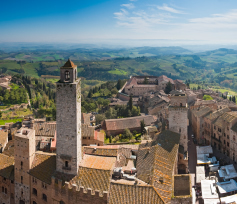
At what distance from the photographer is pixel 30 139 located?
33.5 meters

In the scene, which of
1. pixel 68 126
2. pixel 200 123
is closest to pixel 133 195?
pixel 68 126

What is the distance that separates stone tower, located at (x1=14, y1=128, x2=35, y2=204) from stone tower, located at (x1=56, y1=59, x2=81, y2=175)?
4.31 m

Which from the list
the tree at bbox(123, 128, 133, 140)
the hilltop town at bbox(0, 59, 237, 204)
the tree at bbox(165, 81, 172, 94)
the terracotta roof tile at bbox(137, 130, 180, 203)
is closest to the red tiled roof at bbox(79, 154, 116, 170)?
the hilltop town at bbox(0, 59, 237, 204)

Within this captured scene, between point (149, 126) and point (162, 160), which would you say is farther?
point (149, 126)

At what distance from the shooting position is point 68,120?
31.1 m

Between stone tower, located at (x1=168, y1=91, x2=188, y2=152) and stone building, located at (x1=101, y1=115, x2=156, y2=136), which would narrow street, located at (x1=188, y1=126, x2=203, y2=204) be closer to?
stone tower, located at (x1=168, y1=91, x2=188, y2=152)

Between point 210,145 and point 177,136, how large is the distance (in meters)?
12.9

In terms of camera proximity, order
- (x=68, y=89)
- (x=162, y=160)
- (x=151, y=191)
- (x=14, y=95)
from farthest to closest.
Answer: (x=14, y=95) → (x=162, y=160) → (x=68, y=89) → (x=151, y=191)

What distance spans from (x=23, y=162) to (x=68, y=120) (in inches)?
354

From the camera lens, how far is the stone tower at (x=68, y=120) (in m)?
30.7

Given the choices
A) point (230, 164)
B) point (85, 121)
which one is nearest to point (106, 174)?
point (230, 164)

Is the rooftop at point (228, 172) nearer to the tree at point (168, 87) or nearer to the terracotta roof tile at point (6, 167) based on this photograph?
the terracotta roof tile at point (6, 167)

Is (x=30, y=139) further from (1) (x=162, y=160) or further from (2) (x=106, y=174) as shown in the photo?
(1) (x=162, y=160)

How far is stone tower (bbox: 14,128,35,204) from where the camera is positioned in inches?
1316
